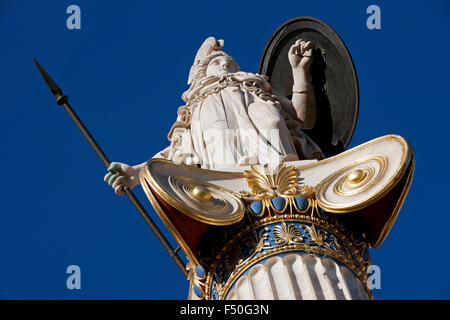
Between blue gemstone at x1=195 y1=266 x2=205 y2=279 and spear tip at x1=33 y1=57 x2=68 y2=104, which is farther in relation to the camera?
spear tip at x1=33 y1=57 x2=68 y2=104

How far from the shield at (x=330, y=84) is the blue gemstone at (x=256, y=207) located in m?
6.14

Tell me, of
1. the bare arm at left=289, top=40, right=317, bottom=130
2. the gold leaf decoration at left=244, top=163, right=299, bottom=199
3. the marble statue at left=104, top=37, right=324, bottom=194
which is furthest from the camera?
the bare arm at left=289, top=40, right=317, bottom=130

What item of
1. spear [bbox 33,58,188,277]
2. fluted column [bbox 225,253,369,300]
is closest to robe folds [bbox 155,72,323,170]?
spear [bbox 33,58,188,277]

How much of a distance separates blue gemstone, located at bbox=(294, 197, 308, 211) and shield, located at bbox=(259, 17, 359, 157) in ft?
19.7

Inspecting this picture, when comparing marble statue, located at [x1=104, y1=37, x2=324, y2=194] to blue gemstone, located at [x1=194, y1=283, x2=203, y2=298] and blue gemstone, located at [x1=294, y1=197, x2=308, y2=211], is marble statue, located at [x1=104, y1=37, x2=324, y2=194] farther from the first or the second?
blue gemstone, located at [x1=194, y1=283, x2=203, y2=298]

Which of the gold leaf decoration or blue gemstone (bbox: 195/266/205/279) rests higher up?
the gold leaf decoration

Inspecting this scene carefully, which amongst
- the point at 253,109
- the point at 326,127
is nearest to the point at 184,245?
the point at 253,109

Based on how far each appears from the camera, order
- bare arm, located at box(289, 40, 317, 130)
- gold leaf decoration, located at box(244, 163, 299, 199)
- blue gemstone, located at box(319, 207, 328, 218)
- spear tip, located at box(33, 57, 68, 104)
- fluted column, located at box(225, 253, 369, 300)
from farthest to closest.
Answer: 1. spear tip, located at box(33, 57, 68, 104)
2. bare arm, located at box(289, 40, 317, 130)
3. gold leaf decoration, located at box(244, 163, 299, 199)
4. blue gemstone, located at box(319, 207, 328, 218)
5. fluted column, located at box(225, 253, 369, 300)

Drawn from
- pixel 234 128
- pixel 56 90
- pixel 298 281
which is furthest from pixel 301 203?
pixel 56 90

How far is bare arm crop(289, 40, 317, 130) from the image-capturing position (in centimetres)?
2002

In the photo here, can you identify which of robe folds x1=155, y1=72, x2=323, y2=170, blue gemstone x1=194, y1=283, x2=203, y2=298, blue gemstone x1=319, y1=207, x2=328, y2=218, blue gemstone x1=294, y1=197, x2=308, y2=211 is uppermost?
robe folds x1=155, y1=72, x2=323, y2=170

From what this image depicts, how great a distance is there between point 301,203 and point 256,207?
670 mm

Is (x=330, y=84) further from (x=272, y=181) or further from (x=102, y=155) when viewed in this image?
(x=272, y=181)

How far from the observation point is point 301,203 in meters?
14.2
